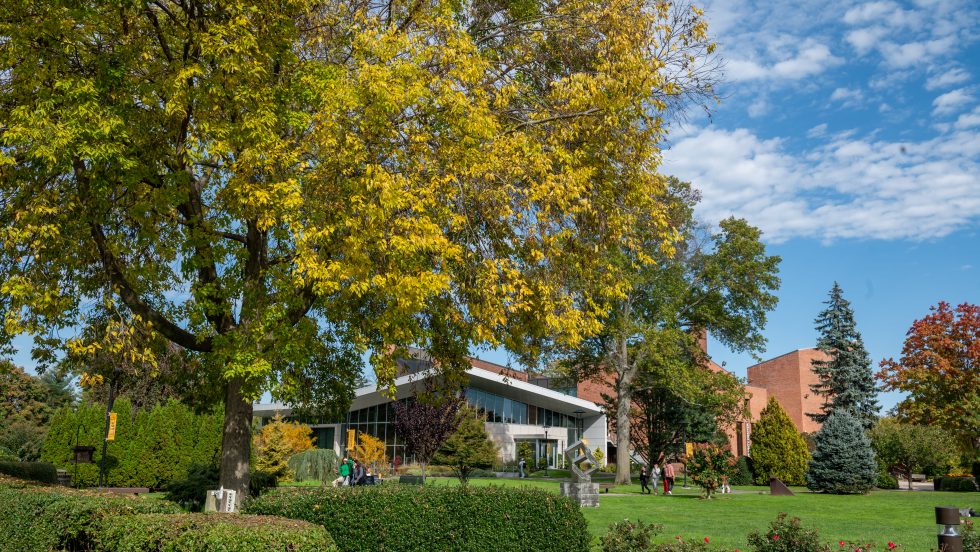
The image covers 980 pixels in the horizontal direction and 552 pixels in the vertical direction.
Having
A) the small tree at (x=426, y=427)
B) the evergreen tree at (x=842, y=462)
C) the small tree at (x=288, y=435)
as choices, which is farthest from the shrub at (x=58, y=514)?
the evergreen tree at (x=842, y=462)

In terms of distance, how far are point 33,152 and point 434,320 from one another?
6808 mm

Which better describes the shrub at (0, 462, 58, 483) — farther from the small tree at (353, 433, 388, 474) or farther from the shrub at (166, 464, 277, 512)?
the small tree at (353, 433, 388, 474)

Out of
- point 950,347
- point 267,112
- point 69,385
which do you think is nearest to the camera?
point 267,112

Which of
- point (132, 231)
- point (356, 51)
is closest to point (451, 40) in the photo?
point (356, 51)

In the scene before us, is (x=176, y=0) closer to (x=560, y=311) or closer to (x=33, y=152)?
(x=33, y=152)

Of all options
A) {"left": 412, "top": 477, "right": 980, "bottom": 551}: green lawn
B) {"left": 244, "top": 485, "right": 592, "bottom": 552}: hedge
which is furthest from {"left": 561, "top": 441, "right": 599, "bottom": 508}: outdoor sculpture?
{"left": 244, "top": 485, "right": 592, "bottom": 552}: hedge

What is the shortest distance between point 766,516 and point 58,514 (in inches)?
665

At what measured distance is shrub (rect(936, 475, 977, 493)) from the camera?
38.3m

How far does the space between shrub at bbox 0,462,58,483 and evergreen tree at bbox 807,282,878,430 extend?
40.8 metres

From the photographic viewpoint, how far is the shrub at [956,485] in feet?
126

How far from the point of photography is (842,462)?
116 ft

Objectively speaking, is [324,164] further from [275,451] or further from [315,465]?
[275,451]

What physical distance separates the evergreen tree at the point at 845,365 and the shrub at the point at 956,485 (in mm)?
6344

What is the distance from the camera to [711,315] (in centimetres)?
3750
